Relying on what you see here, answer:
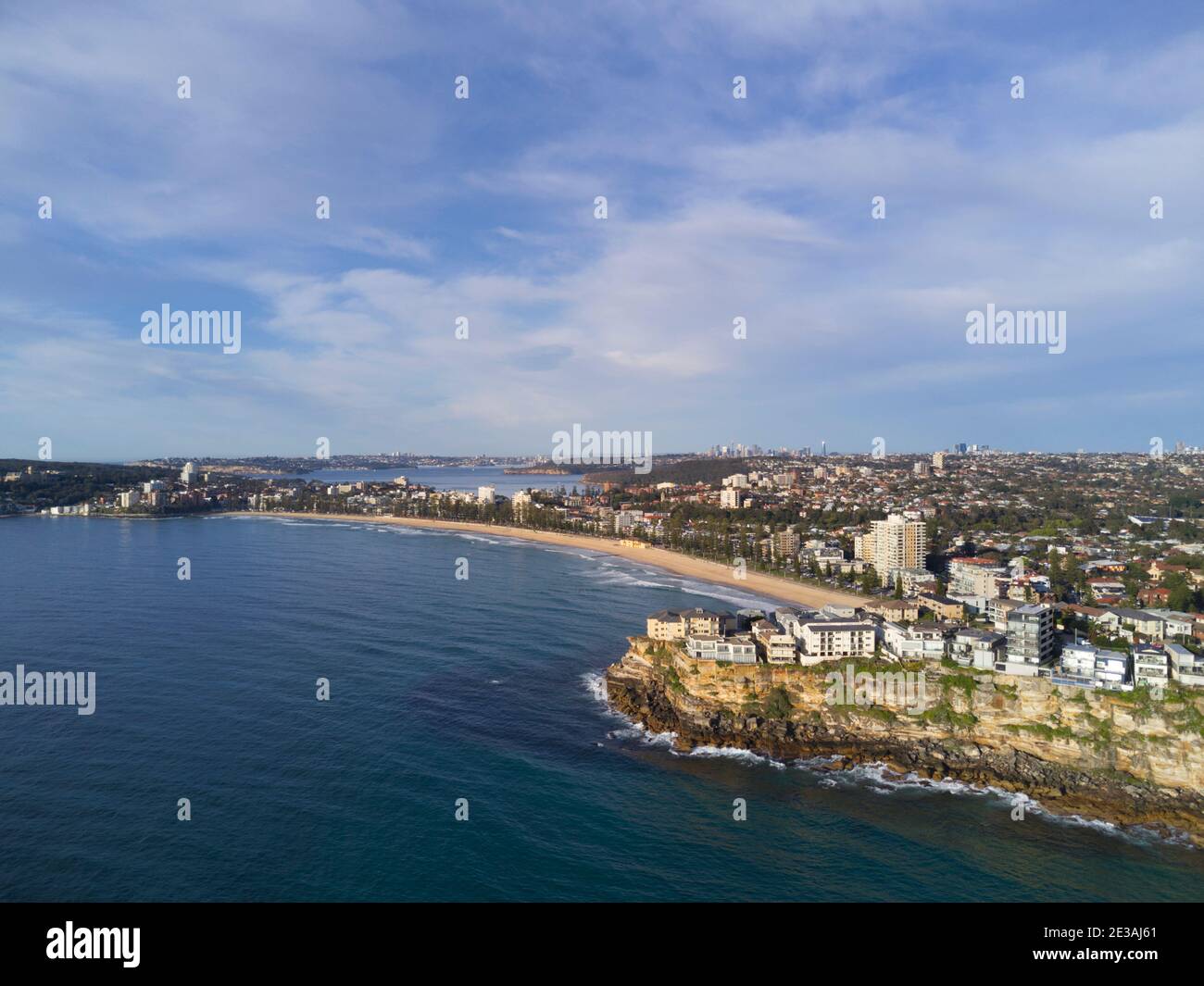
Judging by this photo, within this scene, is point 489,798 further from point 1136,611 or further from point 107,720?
point 1136,611

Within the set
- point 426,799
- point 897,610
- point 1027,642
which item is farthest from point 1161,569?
point 426,799

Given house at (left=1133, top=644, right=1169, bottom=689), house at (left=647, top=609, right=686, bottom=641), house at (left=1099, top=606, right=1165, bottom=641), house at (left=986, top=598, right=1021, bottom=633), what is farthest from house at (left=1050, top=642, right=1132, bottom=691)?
house at (left=647, top=609, right=686, bottom=641)

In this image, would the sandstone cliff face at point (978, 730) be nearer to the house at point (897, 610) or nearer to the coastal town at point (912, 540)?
the coastal town at point (912, 540)

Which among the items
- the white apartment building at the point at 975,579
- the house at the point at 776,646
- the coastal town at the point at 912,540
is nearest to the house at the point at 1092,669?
the coastal town at the point at 912,540

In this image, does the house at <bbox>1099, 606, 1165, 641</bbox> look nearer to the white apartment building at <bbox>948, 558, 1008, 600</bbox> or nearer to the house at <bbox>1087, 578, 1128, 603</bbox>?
the house at <bbox>1087, 578, 1128, 603</bbox>

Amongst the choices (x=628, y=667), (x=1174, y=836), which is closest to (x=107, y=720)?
(x=628, y=667)
